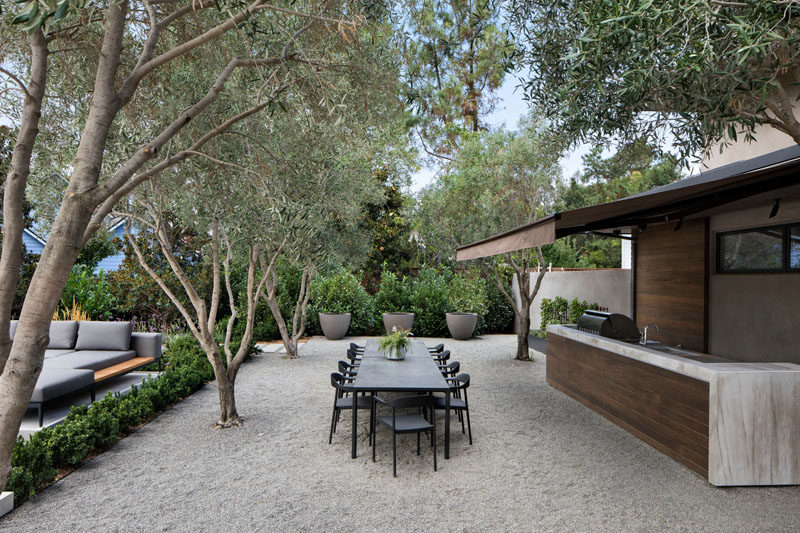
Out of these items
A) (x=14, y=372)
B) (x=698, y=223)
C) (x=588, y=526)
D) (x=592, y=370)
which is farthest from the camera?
(x=698, y=223)

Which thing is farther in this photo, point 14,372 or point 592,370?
point 592,370

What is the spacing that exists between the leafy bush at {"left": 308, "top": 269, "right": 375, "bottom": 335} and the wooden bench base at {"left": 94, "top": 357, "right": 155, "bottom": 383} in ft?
19.0

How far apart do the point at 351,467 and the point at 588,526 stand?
2164 mm

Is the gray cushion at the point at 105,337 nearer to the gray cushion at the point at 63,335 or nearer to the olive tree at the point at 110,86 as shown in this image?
the gray cushion at the point at 63,335

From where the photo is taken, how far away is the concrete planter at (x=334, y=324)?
1330cm

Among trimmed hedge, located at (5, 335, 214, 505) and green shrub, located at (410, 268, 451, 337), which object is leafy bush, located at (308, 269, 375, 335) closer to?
green shrub, located at (410, 268, 451, 337)

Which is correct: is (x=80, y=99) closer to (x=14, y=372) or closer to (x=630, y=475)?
(x=14, y=372)

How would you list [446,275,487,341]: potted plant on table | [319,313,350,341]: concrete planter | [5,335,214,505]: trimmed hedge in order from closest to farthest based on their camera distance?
[5,335,214,505]: trimmed hedge < [319,313,350,341]: concrete planter < [446,275,487,341]: potted plant on table

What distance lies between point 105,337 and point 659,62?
28.5 feet

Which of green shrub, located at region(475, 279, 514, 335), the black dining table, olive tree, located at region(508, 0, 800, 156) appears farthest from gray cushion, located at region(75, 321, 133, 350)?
green shrub, located at region(475, 279, 514, 335)

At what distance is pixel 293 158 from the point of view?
5867 millimetres

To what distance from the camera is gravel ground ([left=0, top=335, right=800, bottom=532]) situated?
3.61m

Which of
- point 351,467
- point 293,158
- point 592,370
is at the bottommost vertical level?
point 351,467

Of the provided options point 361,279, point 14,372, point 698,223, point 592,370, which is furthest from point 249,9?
point 361,279
